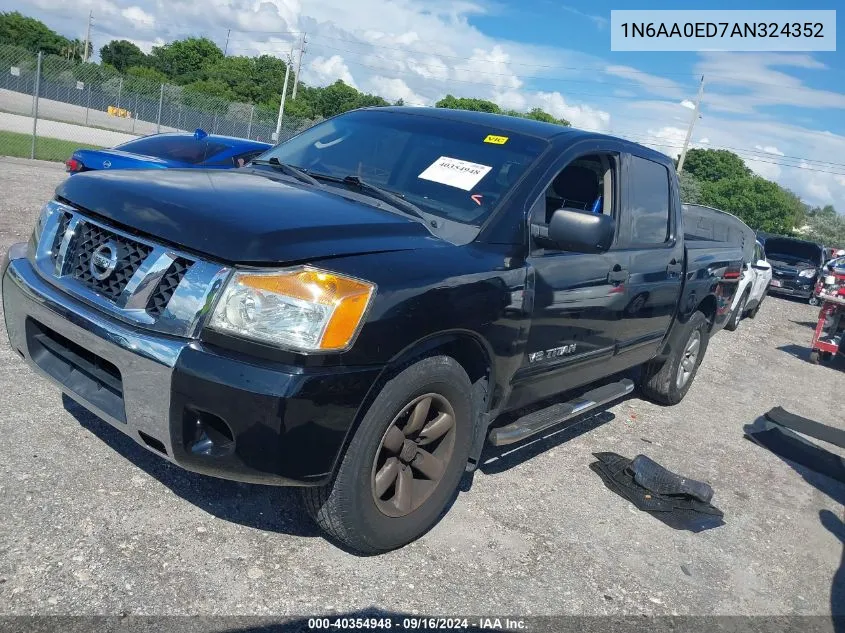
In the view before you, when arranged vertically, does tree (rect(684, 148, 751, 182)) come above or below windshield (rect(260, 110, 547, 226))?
above

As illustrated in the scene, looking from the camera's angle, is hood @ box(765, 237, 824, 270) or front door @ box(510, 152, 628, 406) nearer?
front door @ box(510, 152, 628, 406)

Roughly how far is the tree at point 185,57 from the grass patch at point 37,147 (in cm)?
6825

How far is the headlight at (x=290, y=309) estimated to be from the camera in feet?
8.78

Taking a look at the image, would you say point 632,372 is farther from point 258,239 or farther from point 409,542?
point 258,239

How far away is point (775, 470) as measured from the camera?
550cm

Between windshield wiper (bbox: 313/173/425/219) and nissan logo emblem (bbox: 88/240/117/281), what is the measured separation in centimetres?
124

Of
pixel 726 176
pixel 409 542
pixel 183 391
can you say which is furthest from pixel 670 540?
pixel 726 176

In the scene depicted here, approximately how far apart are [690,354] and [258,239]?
190 inches

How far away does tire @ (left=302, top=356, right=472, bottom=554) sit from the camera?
2916 mm

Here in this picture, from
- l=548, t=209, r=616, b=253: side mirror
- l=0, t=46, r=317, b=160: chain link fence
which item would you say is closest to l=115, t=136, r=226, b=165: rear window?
l=548, t=209, r=616, b=253: side mirror

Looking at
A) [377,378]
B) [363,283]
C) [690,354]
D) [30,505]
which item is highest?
[363,283]

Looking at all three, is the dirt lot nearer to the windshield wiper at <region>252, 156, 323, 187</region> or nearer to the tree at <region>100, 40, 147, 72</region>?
the windshield wiper at <region>252, 156, 323, 187</region>

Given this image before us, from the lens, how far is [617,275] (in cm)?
443

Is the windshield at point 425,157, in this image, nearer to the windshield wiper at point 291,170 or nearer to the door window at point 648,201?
the windshield wiper at point 291,170
